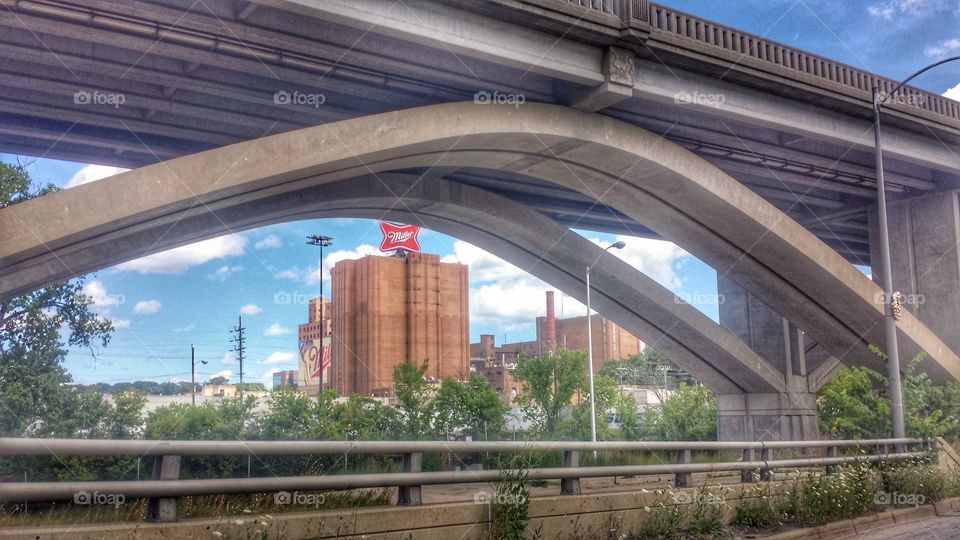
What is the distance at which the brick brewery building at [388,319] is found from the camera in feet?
313

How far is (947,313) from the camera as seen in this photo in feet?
93.5

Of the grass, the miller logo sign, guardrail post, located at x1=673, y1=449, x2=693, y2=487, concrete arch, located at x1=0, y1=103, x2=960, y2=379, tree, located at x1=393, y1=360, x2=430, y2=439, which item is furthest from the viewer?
the miller logo sign

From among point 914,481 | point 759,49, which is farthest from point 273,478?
point 759,49

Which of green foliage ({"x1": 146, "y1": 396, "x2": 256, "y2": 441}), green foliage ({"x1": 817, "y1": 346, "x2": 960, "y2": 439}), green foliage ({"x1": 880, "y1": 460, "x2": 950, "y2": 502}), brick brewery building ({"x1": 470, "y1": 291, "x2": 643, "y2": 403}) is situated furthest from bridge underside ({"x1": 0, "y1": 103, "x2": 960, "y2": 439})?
brick brewery building ({"x1": 470, "y1": 291, "x2": 643, "y2": 403})

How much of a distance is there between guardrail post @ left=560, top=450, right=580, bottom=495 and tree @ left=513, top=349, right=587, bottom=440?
35611 millimetres

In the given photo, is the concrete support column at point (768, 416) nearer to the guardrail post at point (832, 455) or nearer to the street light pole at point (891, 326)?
the street light pole at point (891, 326)

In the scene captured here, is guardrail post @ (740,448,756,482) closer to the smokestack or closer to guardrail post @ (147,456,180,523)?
guardrail post @ (147,456,180,523)

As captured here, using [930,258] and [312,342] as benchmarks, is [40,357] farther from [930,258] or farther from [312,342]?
[312,342]

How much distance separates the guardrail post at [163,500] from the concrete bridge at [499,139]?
29.5 feet

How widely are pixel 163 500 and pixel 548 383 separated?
41.7 m

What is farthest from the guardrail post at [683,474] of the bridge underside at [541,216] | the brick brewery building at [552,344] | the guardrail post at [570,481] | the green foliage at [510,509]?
the brick brewery building at [552,344]

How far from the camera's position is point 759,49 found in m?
21.8

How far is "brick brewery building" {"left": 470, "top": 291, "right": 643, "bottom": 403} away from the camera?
121m

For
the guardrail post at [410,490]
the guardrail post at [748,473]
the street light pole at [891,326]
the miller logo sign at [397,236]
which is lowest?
the guardrail post at [748,473]
